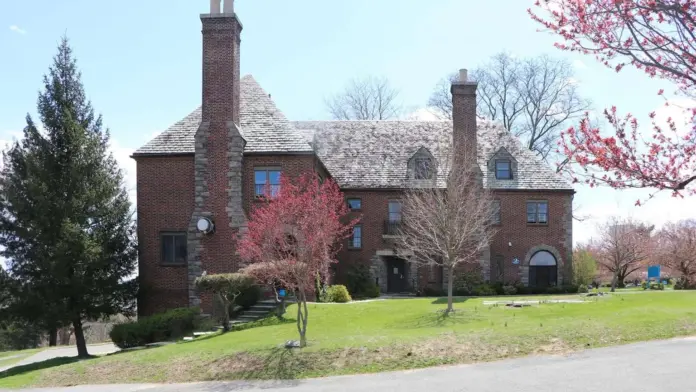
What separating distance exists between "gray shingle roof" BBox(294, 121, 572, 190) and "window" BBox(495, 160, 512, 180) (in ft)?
1.05

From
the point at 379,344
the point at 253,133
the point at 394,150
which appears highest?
the point at 394,150

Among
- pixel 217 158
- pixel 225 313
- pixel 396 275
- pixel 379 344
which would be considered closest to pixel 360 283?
pixel 396 275

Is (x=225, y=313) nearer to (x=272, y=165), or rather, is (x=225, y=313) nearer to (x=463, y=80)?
(x=272, y=165)

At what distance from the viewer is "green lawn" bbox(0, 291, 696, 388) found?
1478cm

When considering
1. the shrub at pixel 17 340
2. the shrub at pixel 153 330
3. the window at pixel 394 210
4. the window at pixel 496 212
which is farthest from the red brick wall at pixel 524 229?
the shrub at pixel 17 340

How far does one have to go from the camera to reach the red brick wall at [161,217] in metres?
25.7

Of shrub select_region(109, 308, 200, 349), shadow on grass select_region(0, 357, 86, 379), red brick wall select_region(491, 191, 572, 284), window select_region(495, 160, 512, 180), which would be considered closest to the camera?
shadow on grass select_region(0, 357, 86, 379)

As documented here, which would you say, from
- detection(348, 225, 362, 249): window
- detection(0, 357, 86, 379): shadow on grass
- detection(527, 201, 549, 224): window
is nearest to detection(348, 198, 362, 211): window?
detection(348, 225, 362, 249): window

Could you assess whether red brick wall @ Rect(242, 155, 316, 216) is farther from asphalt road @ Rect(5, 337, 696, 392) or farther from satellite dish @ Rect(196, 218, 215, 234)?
asphalt road @ Rect(5, 337, 696, 392)

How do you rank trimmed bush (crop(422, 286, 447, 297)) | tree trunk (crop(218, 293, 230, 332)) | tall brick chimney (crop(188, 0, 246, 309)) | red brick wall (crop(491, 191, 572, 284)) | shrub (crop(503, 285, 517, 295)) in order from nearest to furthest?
tree trunk (crop(218, 293, 230, 332))
tall brick chimney (crop(188, 0, 246, 309))
trimmed bush (crop(422, 286, 447, 297))
shrub (crop(503, 285, 517, 295))
red brick wall (crop(491, 191, 572, 284))

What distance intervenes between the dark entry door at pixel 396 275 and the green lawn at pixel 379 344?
13.2 meters

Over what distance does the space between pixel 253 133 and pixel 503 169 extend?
14621mm

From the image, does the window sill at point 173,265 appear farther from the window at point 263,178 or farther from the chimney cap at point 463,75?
the chimney cap at point 463,75

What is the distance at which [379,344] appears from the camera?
50.5 feet
